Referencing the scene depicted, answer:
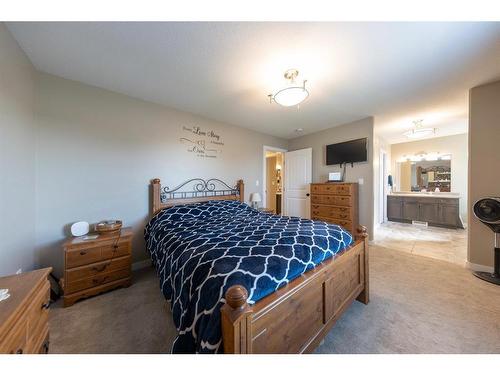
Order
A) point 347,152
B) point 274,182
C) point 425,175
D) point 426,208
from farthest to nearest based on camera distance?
1. point 274,182
2. point 425,175
3. point 426,208
4. point 347,152

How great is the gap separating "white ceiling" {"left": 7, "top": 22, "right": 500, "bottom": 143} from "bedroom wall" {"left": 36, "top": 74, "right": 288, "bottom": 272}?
0.22 m

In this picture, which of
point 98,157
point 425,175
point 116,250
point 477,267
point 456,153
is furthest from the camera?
point 425,175

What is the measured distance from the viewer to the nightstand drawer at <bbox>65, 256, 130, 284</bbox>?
6.03ft

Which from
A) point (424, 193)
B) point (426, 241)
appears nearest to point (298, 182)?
point (426, 241)

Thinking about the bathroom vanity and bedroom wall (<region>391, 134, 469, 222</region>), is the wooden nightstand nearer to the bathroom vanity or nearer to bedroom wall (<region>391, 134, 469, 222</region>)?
the bathroom vanity

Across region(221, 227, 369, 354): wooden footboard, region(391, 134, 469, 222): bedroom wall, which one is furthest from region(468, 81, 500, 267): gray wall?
region(391, 134, 469, 222): bedroom wall

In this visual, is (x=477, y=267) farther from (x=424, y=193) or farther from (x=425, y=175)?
(x=425, y=175)

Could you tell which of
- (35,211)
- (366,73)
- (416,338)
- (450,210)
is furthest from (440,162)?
(35,211)

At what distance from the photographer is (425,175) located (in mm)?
5422

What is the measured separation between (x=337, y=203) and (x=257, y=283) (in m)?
3.17

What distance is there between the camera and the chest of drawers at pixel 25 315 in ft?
2.24

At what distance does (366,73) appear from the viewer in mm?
2092
